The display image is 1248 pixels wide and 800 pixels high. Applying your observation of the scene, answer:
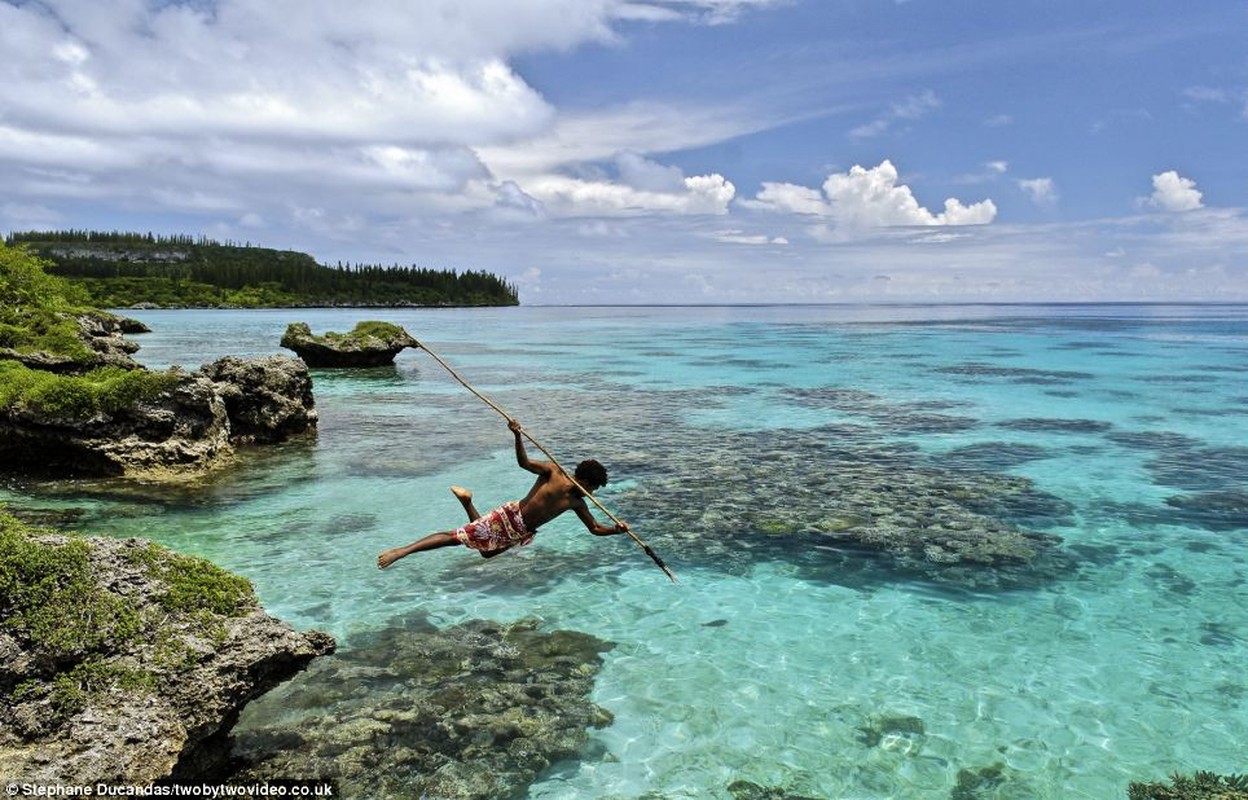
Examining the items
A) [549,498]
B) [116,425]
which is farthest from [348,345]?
[549,498]

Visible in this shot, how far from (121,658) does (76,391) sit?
14359 millimetres

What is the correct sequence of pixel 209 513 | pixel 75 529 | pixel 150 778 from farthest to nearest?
pixel 209 513 → pixel 75 529 → pixel 150 778

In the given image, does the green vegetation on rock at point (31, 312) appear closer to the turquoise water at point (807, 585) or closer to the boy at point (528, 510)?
the turquoise water at point (807, 585)

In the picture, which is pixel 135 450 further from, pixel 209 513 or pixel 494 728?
pixel 494 728

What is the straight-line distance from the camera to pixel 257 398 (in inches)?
911

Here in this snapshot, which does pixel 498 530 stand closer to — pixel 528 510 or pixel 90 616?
pixel 528 510

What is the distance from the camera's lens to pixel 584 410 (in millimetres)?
31750

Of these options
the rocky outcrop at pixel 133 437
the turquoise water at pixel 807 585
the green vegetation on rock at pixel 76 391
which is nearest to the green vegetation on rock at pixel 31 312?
the green vegetation on rock at pixel 76 391

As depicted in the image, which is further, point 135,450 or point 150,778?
point 135,450

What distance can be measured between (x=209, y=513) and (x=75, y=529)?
2291mm

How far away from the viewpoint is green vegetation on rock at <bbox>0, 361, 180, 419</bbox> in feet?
57.2

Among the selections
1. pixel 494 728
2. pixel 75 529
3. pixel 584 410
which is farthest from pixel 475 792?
pixel 584 410

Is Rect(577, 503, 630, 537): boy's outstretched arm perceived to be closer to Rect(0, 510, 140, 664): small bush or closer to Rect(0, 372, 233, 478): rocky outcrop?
Rect(0, 510, 140, 664): small bush

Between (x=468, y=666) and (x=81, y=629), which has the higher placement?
(x=81, y=629)
